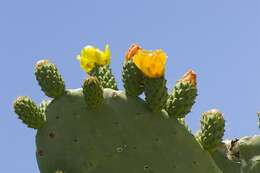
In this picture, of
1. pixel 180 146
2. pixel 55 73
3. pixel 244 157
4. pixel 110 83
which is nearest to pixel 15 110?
pixel 55 73

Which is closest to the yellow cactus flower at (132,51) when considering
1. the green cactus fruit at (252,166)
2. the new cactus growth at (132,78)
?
the new cactus growth at (132,78)

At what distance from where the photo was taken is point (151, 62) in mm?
4227

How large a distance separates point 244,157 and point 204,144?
391 mm

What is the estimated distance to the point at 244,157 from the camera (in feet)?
15.1

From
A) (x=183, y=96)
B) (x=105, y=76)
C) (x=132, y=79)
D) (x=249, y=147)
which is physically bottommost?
(x=249, y=147)

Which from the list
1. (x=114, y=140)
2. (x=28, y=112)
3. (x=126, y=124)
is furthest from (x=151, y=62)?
(x=28, y=112)

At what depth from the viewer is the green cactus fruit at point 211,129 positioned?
4270 millimetres

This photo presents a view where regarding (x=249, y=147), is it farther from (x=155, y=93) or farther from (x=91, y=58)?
(x=91, y=58)

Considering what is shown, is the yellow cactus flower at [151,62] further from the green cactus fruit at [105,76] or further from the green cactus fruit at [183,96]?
the green cactus fruit at [105,76]

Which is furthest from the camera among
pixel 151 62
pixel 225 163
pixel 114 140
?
pixel 225 163

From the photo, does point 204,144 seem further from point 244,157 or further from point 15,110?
point 15,110

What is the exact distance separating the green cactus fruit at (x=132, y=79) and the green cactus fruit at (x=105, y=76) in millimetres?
279

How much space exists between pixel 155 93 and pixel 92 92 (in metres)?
0.38

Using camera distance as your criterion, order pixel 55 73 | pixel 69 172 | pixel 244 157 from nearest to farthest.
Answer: pixel 69 172
pixel 55 73
pixel 244 157
